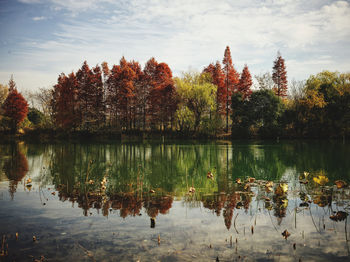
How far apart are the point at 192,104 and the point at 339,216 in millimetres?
39040

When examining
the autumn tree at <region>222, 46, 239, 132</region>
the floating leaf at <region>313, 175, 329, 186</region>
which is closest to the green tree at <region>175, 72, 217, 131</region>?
the autumn tree at <region>222, 46, 239, 132</region>

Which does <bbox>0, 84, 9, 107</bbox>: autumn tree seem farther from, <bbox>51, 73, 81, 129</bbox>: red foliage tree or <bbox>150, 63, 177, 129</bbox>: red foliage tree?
<bbox>150, 63, 177, 129</bbox>: red foliage tree

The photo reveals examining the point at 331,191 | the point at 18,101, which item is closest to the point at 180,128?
the point at 18,101

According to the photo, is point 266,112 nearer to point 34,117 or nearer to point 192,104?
point 192,104

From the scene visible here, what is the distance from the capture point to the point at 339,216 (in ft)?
22.4

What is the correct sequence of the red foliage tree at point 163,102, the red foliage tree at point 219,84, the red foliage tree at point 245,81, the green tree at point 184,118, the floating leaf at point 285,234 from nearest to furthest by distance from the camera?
1. the floating leaf at point 285,234
2. the green tree at point 184,118
3. the red foliage tree at point 163,102
4. the red foliage tree at point 219,84
5. the red foliage tree at point 245,81

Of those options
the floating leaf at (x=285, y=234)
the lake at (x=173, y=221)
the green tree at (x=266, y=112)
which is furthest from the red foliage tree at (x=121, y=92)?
the floating leaf at (x=285, y=234)

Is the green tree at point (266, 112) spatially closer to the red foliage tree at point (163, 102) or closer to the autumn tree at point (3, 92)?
the red foliage tree at point (163, 102)

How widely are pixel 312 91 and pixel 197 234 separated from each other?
43.3 metres

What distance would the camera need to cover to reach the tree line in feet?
143

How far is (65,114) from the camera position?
48375 millimetres

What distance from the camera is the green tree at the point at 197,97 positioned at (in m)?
44.1

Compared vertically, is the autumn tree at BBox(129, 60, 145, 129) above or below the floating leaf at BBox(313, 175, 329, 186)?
above

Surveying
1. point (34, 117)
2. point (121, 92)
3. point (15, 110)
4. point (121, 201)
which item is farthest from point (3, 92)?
point (121, 201)
